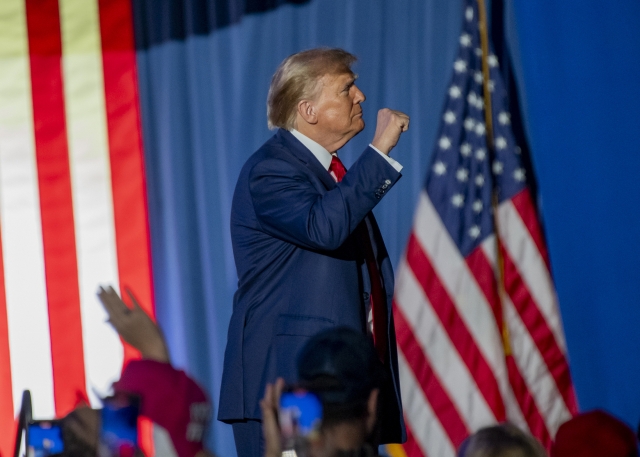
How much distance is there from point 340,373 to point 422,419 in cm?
240

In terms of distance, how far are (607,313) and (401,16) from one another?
1452 mm

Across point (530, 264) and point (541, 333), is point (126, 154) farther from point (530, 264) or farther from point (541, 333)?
point (541, 333)

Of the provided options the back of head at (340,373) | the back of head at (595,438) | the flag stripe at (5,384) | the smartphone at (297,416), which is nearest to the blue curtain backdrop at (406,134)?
the flag stripe at (5,384)

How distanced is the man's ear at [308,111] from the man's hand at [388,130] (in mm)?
169

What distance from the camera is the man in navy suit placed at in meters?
1.97

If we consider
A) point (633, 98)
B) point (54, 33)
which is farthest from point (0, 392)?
point (633, 98)

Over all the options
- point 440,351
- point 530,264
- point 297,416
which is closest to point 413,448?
point 440,351

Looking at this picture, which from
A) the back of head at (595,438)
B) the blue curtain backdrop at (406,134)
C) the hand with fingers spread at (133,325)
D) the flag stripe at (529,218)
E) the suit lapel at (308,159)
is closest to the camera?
the hand with fingers spread at (133,325)

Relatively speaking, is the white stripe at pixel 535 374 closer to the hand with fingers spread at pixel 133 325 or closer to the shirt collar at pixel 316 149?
the shirt collar at pixel 316 149

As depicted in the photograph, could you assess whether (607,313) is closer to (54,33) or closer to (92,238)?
(92,238)

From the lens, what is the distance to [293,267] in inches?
81.3

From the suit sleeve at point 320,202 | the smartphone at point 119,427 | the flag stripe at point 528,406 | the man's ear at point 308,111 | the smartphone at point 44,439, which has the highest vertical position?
the man's ear at point 308,111

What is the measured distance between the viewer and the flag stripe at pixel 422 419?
3.55m

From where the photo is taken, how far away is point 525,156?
3719mm
